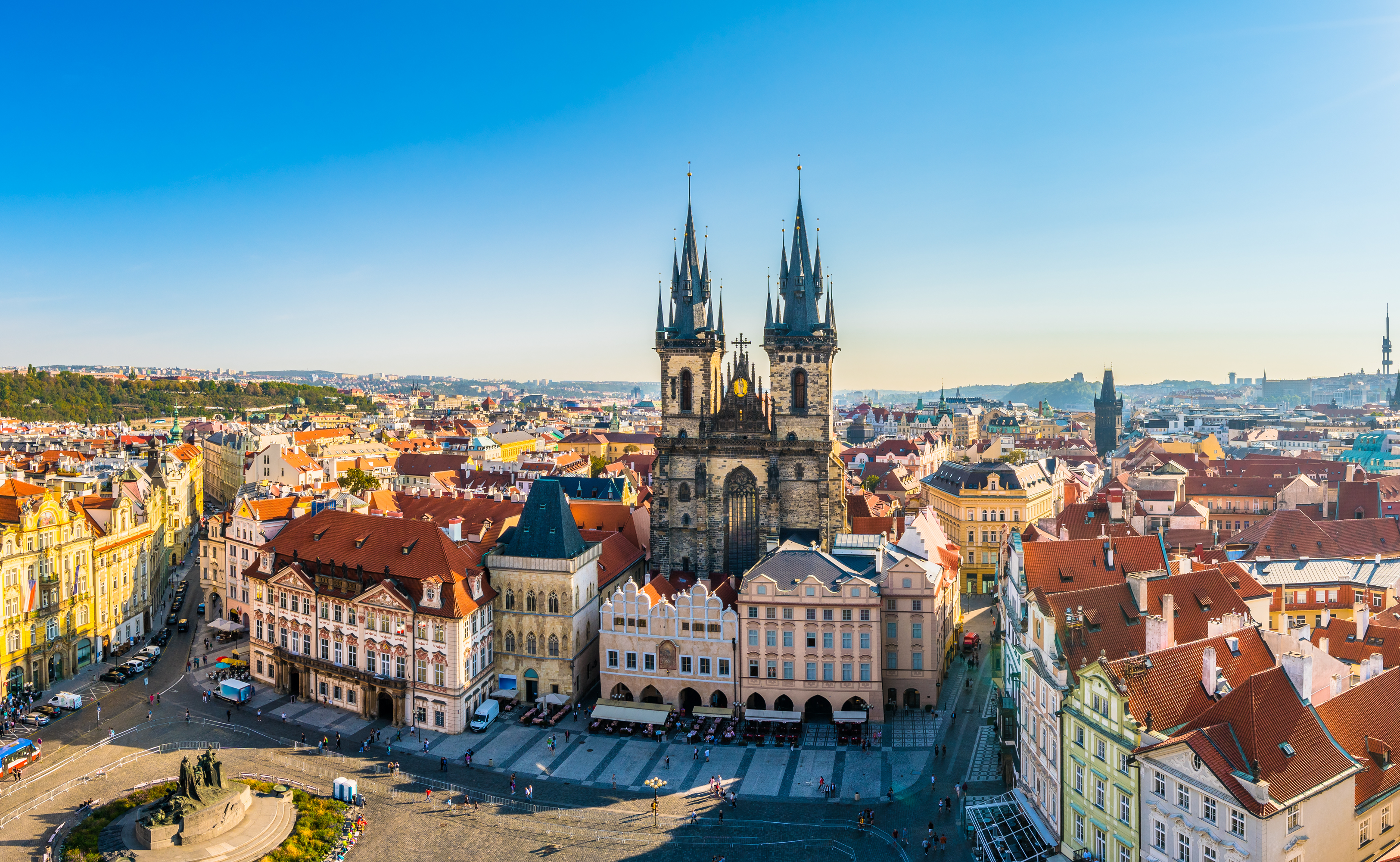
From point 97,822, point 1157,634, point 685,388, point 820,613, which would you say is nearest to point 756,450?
point 685,388

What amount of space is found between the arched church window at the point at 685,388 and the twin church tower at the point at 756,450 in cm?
11

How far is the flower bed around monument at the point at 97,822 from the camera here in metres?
46.5

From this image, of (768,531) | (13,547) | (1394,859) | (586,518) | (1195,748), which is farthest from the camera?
(586,518)

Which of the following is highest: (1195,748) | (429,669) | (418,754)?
(1195,748)

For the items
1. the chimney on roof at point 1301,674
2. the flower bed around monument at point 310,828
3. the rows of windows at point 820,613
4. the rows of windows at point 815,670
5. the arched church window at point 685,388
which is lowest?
the flower bed around monument at point 310,828

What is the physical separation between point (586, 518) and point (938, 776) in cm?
4472

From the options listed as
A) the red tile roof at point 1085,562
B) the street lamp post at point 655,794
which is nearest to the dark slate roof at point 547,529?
the street lamp post at point 655,794

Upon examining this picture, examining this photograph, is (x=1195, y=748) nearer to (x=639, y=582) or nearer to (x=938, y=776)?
(x=938, y=776)

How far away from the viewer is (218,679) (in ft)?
243

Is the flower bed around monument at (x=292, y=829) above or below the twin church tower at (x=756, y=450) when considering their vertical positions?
below

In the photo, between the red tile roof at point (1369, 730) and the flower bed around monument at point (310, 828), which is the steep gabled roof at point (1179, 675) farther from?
the flower bed around monument at point (310, 828)

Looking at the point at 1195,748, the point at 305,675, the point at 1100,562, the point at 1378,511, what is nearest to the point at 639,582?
the point at 305,675

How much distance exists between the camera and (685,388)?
8900cm

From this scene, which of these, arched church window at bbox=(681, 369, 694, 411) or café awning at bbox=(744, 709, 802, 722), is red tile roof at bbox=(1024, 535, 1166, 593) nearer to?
café awning at bbox=(744, 709, 802, 722)
